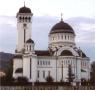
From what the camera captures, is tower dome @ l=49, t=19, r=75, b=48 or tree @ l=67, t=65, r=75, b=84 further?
tower dome @ l=49, t=19, r=75, b=48

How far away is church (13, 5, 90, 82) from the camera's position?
92562 mm

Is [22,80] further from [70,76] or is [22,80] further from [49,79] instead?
[70,76]

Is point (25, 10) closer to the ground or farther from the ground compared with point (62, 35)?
farther from the ground

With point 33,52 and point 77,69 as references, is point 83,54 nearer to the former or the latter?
point 77,69

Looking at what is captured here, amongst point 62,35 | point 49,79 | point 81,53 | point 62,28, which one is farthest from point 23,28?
point 81,53

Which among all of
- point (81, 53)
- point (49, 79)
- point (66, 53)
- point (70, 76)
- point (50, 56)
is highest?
point (81, 53)

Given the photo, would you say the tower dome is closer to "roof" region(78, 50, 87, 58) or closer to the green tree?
"roof" region(78, 50, 87, 58)

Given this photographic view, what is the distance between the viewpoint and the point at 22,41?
9781cm

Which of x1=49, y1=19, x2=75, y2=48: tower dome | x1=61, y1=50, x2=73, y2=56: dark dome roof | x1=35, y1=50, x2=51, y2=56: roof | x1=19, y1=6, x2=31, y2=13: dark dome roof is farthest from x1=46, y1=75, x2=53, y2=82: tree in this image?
x1=19, y1=6, x2=31, y2=13: dark dome roof

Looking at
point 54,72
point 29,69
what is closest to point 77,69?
point 54,72

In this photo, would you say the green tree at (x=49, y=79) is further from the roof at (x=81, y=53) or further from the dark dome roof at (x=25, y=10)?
the dark dome roof at (x=25, y=10)

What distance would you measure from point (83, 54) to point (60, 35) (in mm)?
7230

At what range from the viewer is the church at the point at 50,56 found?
304 ft

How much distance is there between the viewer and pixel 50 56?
3782 inches
